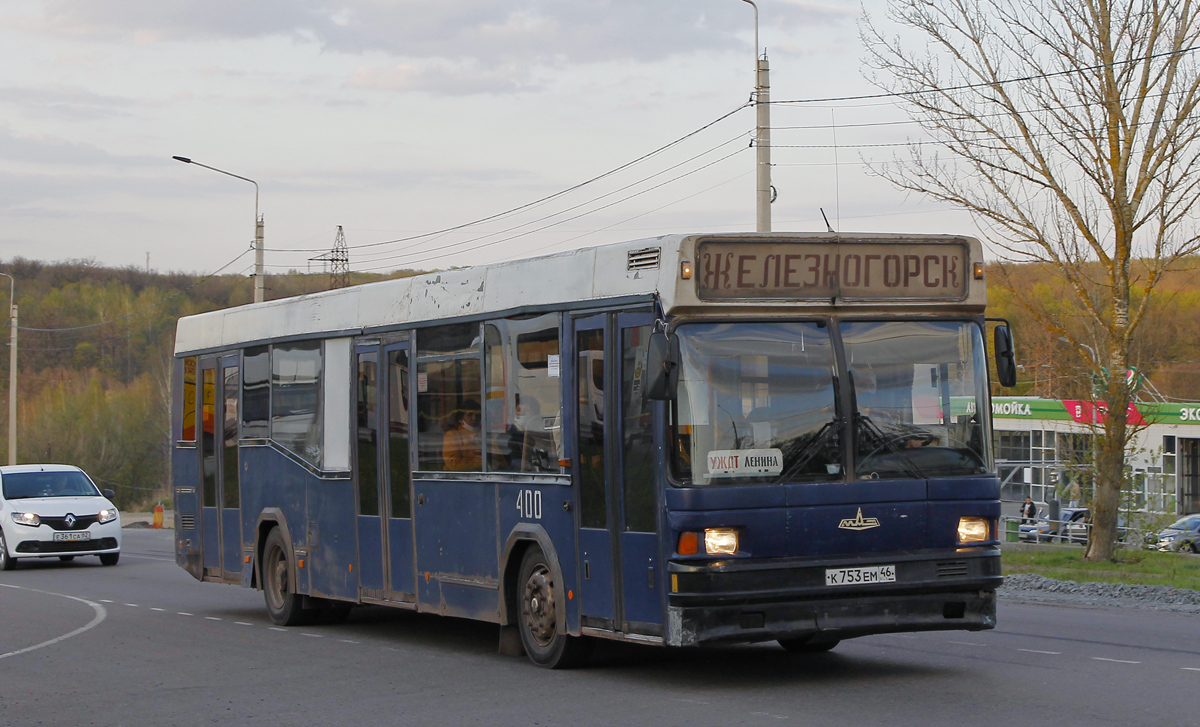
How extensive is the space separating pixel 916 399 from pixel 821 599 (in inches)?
54.5

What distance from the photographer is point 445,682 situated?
9.80 metres

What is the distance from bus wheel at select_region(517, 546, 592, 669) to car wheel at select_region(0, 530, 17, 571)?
56.0 feet

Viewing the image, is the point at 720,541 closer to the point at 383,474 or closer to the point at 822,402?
the point at 822,402

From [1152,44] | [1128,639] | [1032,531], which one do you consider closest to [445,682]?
[1128,639]

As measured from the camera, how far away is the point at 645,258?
9.20m

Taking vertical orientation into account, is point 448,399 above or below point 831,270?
below

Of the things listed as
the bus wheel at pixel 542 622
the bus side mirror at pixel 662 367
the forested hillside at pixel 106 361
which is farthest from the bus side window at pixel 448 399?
the forested hillside at pixel 106 361

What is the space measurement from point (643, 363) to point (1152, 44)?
16.2 m

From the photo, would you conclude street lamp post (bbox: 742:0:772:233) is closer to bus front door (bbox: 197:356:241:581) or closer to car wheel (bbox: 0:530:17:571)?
bus front door (bbox: 197:356:241:581)

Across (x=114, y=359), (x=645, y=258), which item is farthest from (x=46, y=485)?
(x=114, y=359)

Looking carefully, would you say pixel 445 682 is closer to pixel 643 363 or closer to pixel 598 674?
pixel 598 674

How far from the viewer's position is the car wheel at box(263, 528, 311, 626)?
1434 cm

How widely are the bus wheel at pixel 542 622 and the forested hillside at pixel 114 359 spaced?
50.7m

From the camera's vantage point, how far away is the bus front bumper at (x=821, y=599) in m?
8.63
